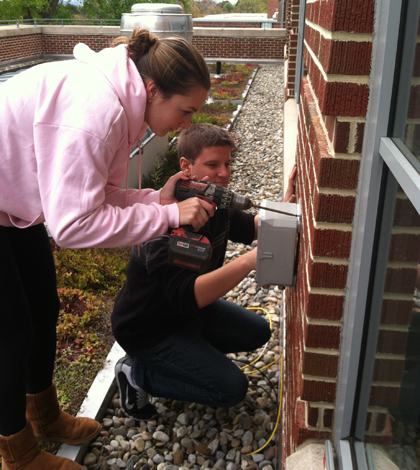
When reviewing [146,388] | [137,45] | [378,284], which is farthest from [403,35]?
[146,388]

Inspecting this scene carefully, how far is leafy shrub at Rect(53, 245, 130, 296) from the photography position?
4.52m

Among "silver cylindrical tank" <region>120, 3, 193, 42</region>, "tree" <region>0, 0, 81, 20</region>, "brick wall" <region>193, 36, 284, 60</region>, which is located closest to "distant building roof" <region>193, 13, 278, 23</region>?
"tree" <region>0, 0, 81, 20</region>

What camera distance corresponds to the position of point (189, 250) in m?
A: 2.18

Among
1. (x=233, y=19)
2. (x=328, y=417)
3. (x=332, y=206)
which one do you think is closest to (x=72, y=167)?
(x=332, y=206)

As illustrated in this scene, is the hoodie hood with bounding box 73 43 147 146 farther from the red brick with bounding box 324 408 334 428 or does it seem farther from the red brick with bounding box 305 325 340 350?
the red brick with bounding box 324 408 334 428

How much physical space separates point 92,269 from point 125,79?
3.05 meters

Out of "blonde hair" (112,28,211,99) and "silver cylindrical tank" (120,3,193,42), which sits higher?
"silver cylindrical tank" (120,3,193,42)

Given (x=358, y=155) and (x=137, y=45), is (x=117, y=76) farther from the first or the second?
(x=358, y=155)

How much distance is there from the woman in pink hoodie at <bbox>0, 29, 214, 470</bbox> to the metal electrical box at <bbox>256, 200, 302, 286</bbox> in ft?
1.10

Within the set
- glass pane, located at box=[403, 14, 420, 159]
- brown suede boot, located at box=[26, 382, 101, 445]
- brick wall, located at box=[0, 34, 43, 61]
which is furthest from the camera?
brick wall, located at box=[0, 34, 43, 61]

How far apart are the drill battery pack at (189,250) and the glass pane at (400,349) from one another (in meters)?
0.88

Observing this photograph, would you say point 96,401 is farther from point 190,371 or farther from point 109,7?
point 109,7

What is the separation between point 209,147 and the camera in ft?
8.87

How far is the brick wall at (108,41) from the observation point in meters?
20.8
